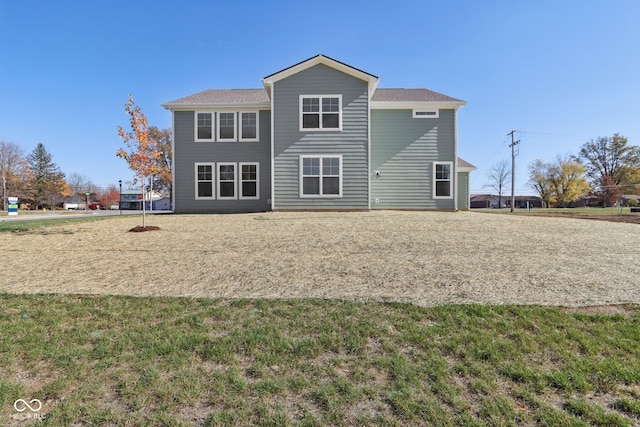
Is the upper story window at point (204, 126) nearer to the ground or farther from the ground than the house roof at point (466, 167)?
farther from the ground

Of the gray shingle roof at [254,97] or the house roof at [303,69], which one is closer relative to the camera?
the house roof at [303,69]

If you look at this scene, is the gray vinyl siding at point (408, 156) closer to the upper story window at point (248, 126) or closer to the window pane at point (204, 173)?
the upper story window at point (248, 126)

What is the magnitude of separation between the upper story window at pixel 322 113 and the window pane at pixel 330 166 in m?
1.47

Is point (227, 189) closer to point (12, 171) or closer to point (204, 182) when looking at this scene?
point (204, 182)

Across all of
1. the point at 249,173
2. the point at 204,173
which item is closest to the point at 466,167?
the point at 249,173

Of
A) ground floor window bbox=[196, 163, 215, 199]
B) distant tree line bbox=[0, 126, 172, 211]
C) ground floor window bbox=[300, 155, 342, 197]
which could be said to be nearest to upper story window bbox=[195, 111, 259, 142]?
ground floor window bbox=[196, 163, 215, 199]

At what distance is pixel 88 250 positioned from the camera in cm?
768

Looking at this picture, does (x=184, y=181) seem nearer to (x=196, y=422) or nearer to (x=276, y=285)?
(x=276, y=285)

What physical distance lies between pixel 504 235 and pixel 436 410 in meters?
7.83

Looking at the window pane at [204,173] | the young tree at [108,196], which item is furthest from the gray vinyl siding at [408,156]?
the young tree at [108,196]

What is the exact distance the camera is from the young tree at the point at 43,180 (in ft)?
169

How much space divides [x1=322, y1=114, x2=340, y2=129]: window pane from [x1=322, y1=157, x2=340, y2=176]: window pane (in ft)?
4.99

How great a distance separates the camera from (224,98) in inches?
681

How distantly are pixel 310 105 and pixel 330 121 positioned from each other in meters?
1.24
